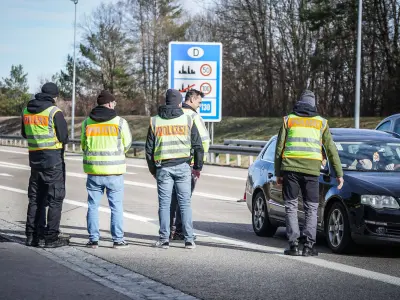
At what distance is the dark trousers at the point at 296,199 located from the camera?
986 centimetres

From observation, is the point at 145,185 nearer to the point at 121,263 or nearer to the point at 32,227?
the point at 32,227

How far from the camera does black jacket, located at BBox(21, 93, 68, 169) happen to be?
10.4m

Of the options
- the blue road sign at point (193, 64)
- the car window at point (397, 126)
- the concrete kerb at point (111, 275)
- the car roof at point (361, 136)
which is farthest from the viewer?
the blue road sign at point (193, 64)

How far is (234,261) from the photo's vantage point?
9.38m

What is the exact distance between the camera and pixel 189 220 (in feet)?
34.1

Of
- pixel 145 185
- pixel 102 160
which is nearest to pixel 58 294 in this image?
pixel 102 160

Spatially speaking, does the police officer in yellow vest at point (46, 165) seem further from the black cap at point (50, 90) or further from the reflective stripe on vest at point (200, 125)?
the reflective stripe on vest at point (200, 125)

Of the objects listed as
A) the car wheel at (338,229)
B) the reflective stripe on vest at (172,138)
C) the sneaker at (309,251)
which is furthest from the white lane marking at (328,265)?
the reflective stripe on vest at (172,138)

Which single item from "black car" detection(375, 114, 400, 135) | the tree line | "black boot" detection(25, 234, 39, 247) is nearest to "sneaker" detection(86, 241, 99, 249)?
"black boot" detection(25, 234, 39, 247)

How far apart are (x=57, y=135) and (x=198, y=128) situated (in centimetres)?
158

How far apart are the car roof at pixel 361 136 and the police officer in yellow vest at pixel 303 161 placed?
1.16m

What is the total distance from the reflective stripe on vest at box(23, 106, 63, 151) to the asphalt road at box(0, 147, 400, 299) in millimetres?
1182

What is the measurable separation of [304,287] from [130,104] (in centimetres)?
8214

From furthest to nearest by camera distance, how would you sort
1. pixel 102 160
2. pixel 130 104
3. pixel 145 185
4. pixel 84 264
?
pixel 130 104 < pixel 145 185 < pixel 102 160 < pixel 84 264
